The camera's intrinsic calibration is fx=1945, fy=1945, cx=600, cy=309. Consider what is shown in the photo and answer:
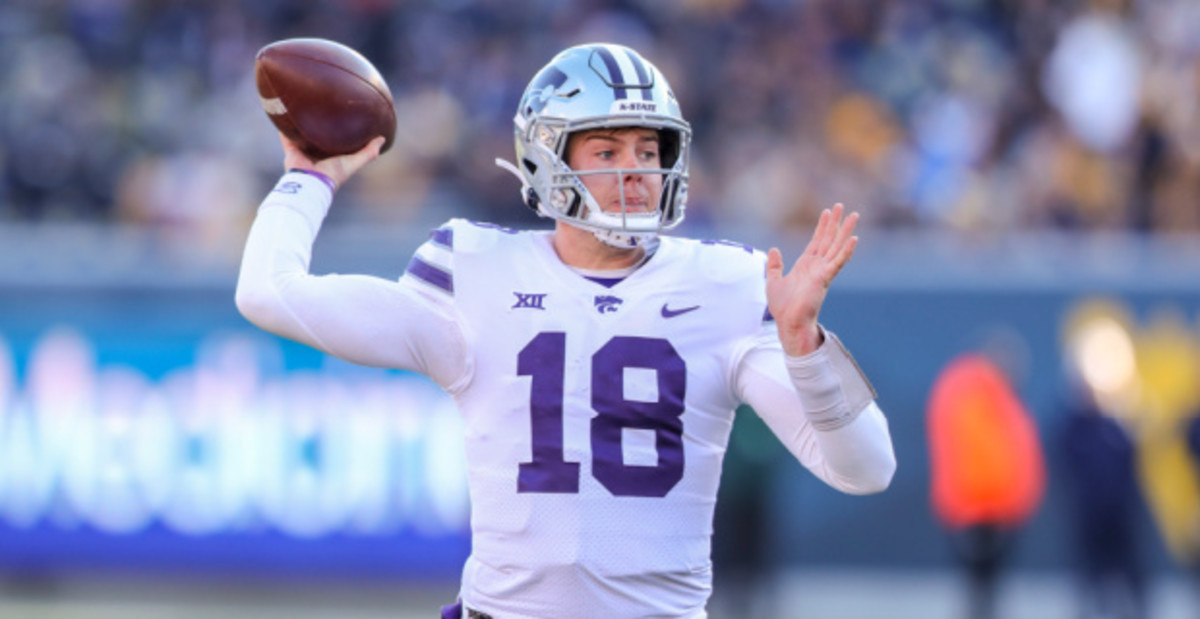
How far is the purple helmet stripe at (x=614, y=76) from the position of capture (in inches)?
147

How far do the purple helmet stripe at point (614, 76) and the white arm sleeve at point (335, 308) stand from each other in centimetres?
53

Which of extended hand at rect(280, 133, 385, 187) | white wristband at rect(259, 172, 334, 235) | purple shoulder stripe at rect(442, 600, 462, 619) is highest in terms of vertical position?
extended hand at rect(280, 133, 385, 187)

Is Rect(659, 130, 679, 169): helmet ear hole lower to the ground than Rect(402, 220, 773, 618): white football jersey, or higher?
higher

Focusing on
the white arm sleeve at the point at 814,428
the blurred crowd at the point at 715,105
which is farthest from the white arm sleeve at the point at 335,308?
the blurred crowd at the point at 715,105

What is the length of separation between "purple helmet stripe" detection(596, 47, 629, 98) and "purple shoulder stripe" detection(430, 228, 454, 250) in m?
0.42

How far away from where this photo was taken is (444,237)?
380 cm

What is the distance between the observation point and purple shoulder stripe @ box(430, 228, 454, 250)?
12.4 ft

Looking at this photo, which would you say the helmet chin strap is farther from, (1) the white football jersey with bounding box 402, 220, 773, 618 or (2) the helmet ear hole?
(2) the helmet ear hole

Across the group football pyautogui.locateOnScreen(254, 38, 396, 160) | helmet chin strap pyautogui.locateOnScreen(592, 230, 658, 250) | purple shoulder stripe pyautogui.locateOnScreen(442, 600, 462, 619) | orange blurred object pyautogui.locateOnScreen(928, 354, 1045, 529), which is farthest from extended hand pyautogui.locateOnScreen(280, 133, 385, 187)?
orange blurred object pyautogui.locateOnScreen(928, 354, 1045, 529)

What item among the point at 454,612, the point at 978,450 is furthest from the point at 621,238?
the point at 978,450

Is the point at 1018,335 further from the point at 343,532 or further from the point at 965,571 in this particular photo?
the point at 343,532

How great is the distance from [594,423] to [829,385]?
1.48 feet

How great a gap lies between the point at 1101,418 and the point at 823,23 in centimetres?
369

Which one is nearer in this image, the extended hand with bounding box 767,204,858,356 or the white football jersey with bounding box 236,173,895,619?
the extended hand with bounding box 767,204,858,356
